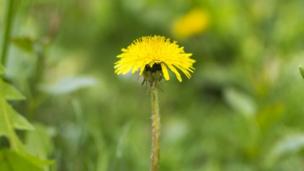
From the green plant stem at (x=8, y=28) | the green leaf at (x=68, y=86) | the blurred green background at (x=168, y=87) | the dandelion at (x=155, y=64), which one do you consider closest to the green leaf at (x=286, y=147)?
the blurred green background at (x=168, y=87)

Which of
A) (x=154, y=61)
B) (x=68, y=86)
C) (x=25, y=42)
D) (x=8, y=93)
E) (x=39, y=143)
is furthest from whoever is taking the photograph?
(x=68, y=86)

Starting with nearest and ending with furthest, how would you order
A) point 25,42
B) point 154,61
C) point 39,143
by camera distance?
point 154,61
point 39,143
point 25,42

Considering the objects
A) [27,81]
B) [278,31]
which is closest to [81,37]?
[278,31]

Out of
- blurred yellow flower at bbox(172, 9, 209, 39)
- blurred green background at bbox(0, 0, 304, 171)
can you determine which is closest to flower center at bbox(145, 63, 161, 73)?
blurred green background at bbox(0, 0, 304, 171)

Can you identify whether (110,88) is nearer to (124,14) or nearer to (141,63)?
(124,14)

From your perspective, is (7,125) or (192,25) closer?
(7,125)

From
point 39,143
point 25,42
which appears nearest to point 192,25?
point 25,42

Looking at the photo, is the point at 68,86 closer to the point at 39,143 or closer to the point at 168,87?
the point at 39,143
